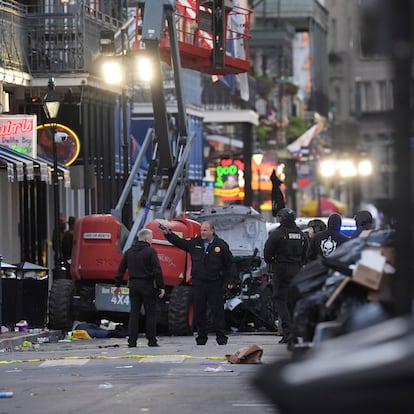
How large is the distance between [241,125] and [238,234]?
35486 mm

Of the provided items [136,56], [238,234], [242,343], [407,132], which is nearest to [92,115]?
[136,56]

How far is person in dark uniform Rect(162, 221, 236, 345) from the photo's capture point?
68.7 ft

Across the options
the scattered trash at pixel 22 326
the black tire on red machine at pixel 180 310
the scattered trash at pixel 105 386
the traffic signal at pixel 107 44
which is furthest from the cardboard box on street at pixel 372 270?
the traffic signal at pixel 107 44

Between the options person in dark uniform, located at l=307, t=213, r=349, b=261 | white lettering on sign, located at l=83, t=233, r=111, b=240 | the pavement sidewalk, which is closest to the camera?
the pavement sidewalk

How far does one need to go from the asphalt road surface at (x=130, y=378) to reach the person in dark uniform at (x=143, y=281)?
0.94ft

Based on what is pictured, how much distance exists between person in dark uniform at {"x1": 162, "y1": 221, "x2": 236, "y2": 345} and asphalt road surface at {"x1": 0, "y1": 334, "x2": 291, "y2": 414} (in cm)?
33

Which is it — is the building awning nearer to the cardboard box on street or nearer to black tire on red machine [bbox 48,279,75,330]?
black tire on red machine [bbox 48,279,75,330]

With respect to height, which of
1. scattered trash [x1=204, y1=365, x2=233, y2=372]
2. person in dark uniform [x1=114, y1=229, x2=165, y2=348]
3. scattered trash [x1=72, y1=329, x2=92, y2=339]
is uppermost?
person in dark uniform [x1=114, y1=229, x2=165, y2=348]

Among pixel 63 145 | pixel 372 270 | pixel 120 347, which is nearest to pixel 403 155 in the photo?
pixel 372 270

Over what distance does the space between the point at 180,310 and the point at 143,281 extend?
220 centimetres

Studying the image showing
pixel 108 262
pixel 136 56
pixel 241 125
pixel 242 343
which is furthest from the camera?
pixel 241 125

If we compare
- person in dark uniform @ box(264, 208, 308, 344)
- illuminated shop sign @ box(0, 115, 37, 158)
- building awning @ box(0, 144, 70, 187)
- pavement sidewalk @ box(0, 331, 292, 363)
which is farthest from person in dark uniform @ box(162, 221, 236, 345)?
illuminated shop sign @ box(0, 115, 37, 158)

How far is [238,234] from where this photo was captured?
1046 inches

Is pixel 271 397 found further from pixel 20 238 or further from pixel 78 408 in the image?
pixel 20 238
